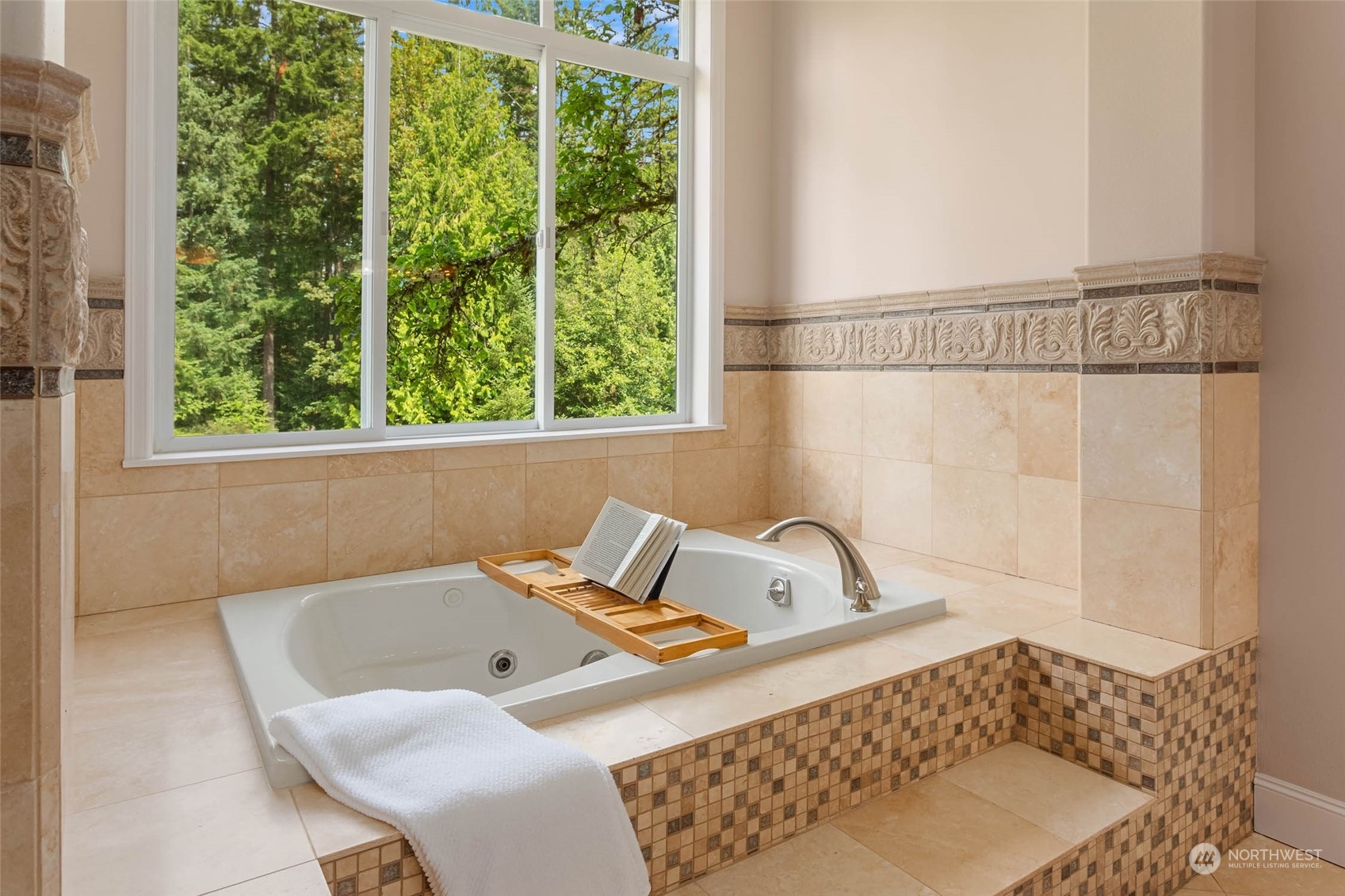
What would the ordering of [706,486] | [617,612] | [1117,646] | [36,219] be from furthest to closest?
[706,486]
[617,612]
[1117,646]
[36,219]

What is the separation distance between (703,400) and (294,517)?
1632 millimetres

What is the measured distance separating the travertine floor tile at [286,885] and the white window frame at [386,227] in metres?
1.56

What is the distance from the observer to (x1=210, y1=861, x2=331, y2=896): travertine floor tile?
43.8 inches

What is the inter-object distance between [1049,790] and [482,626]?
1.57m

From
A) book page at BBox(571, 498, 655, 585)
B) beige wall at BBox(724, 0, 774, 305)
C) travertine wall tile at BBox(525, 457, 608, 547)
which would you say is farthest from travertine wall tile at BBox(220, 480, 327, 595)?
beige wall at BBox(724, 0, 774, 305)

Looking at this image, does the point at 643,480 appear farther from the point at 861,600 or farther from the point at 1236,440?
the point at 1236,440

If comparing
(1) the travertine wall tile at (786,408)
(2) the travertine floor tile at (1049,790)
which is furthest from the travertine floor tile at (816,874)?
(1) the travertine wall tile at (786,408)

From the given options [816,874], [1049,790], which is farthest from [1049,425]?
[816,874]

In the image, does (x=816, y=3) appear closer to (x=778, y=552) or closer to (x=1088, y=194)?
(x=1088, y=194)

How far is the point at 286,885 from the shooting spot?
1.13m

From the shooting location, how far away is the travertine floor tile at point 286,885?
3.65 ft

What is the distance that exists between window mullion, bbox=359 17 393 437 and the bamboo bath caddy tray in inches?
26.5

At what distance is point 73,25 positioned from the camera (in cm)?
221

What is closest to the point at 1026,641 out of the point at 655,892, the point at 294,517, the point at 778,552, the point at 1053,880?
the point at 1053,880
